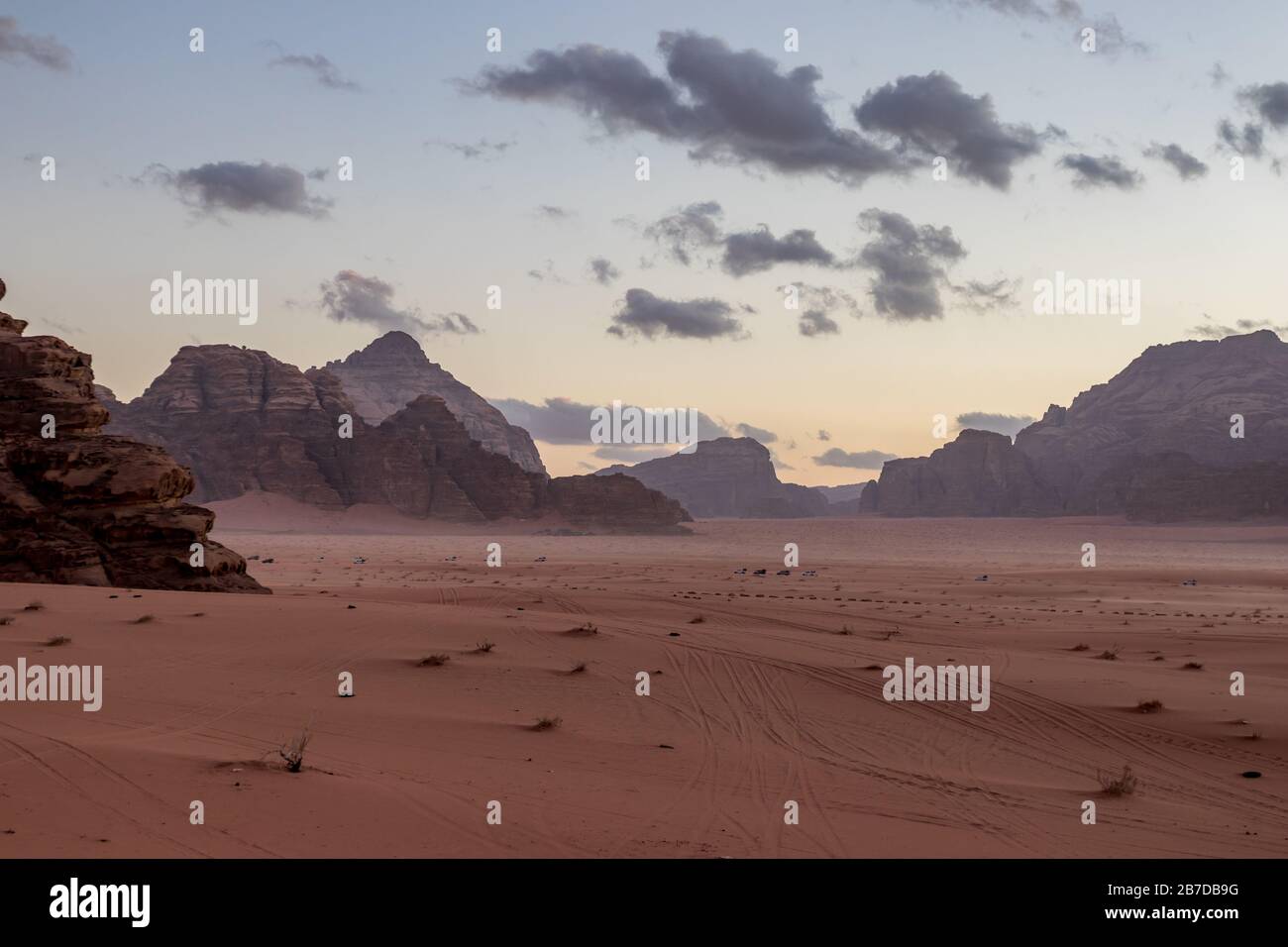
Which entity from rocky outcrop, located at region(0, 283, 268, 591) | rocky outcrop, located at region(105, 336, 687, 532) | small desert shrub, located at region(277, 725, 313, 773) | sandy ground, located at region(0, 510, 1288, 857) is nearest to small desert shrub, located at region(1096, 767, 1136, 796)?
sandy ground, located at region(0, 510, 1288, 857)

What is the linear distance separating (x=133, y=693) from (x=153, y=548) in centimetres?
1246

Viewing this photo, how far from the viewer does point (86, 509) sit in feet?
76.7

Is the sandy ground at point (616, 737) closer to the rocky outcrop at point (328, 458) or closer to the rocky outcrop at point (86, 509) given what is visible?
the rocky outcrop at point (86, 509)

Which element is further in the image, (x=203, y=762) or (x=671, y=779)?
(x=671, y=779)

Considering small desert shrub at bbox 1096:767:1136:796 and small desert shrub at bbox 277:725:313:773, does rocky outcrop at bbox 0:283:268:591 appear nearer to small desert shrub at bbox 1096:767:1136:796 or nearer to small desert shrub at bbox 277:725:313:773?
small desert shrub at bbox 277:725:313:773

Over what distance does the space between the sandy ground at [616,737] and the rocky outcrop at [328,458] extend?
116 metres

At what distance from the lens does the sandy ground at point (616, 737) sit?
731cm

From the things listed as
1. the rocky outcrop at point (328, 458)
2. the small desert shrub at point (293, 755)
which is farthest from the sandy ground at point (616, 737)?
the rocky outcrop at point (328, 458)

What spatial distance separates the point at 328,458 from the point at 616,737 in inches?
5686

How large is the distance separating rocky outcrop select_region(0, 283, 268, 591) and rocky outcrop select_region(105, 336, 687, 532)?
10985 centimetres
